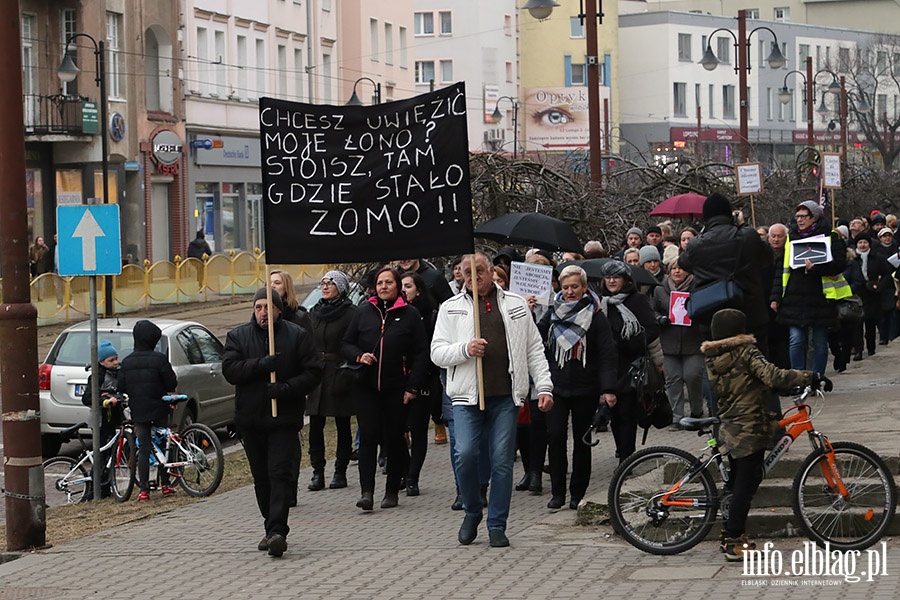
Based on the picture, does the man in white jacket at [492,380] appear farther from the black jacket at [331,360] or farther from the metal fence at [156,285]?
the metal fence at [156,285]

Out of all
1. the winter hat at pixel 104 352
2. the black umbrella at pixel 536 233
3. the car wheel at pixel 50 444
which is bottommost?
the car wheel at pixel 50 444

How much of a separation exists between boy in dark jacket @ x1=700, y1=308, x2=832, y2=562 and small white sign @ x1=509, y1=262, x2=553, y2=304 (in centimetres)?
356

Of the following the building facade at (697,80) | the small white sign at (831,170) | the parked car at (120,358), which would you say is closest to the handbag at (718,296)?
the parked car at (120,358)

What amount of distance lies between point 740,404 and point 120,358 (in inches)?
392

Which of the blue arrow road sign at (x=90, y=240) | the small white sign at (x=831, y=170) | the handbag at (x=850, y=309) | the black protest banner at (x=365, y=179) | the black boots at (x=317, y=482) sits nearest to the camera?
the black protest banner at (x=365, y=179)

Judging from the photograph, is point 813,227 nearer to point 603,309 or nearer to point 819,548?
point 603,309

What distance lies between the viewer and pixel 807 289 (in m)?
15.8

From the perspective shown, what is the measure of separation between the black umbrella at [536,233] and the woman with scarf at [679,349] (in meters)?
1.10

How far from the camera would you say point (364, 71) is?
66750 mm

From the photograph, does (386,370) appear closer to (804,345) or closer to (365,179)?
(365,179)

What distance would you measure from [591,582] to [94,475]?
644 cm

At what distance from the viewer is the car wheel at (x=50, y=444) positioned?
1791cm

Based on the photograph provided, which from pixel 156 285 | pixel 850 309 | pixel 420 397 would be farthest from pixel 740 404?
pixel 156 285

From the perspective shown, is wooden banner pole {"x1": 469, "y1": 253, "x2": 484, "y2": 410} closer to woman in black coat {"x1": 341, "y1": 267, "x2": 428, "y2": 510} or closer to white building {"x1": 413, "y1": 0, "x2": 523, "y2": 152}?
woman in black coat {"x1": 341, "y1": 267, "x2": 428, "y2": 510}
